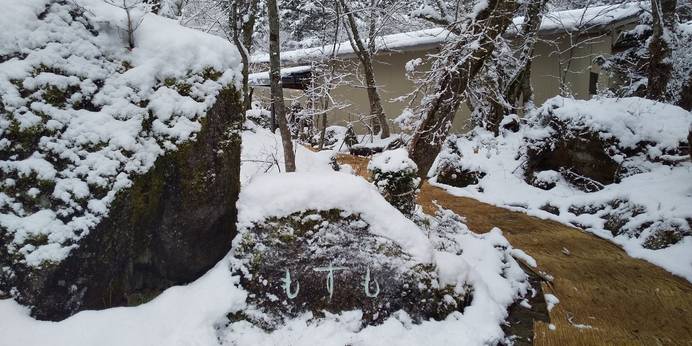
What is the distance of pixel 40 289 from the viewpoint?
256 centimetres

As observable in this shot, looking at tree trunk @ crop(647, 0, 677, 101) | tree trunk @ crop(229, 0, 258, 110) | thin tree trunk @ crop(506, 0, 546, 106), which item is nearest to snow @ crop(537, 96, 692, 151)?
tree trunk @ crop(647, 0, 677, 101)

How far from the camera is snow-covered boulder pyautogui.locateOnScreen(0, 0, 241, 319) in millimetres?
2607

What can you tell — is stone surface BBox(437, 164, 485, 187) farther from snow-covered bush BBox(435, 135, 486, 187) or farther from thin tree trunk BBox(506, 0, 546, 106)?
thin tree trunk BBox(506, 0, 546, 106)

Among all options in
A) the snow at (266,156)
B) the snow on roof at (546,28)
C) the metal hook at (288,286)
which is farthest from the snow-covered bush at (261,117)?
the metal hook at (288,286)

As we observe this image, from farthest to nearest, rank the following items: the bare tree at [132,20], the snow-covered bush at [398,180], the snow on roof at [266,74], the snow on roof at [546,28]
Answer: the snow on roof at [266,74], the snow on roof at [546,28], the snow-covered bush at [398,180], the bare tree at [132,20]

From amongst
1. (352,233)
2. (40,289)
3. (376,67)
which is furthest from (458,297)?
(376,67)

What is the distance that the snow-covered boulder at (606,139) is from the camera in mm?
6438

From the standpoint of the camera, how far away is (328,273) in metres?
3.37

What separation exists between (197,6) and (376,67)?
656 centimetres

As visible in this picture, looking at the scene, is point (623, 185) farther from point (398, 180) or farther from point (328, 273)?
point (328, 273)

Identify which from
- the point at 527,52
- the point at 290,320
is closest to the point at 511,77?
the point at 527,52

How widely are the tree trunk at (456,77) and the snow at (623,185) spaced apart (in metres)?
2.64

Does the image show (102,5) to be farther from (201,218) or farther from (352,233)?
(352,233)

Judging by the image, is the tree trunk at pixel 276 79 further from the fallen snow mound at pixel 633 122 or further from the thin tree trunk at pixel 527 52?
the thin tree trunk at pixel 527 52
